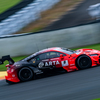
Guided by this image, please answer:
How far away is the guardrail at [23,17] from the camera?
20.4m

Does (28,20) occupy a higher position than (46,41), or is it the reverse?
(28,20)

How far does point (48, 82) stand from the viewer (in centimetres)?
895

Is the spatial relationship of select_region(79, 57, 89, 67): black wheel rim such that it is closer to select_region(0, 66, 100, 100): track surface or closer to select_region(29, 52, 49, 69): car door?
select_region(0, 66, 100, 100): track surface

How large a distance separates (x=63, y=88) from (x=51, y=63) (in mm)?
2369

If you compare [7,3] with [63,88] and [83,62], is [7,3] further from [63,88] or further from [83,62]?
[63,88]

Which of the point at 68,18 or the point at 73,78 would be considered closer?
the point at 73,78

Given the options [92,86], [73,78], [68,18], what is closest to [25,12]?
[68,18]

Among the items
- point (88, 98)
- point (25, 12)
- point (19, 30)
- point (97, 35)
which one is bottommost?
point (88, 98)

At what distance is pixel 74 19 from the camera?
21109 mm

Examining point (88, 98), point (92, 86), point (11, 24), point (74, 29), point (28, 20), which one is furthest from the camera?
point (28, 20)

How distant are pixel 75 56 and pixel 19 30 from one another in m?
12.2

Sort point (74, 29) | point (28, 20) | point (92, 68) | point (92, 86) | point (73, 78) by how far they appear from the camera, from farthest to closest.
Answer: point (28, 20), point (74, 29), point (92, 68), point (73, 78), point (92, 86)

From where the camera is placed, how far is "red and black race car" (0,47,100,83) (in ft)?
32.4

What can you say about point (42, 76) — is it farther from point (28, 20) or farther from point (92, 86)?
point (28, 20)
